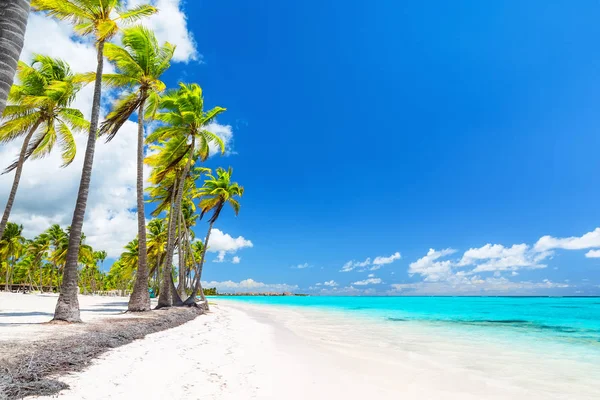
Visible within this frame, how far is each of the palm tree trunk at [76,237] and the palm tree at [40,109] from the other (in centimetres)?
427

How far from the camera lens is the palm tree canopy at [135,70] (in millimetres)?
15164

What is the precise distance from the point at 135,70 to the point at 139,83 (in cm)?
66

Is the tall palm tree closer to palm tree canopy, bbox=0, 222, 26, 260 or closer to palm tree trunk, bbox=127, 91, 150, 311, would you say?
palm tree trunk, bbox=127, 91, 150, 311

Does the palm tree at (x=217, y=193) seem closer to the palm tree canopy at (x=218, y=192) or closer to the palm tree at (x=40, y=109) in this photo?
the palm tree canopy at (x=218, y=192)

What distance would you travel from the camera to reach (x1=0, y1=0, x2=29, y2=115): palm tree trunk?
10.1ft

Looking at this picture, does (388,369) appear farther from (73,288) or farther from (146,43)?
(146,43)

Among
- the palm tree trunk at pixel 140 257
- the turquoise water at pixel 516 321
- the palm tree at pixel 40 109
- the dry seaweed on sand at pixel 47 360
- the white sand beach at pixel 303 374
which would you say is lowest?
the turquoise water at pixel 516 321

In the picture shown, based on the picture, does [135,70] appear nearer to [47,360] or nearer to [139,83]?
[139,83]

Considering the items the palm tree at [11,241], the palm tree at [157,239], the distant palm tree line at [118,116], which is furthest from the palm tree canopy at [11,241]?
the distant palm tree line at [118,116]

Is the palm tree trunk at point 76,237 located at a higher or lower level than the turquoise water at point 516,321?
higher

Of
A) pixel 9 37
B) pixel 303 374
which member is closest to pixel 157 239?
pixel 303 374

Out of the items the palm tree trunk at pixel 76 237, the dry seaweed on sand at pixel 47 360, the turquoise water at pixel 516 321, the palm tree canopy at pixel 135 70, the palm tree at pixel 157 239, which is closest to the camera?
the dry seaweed on sand at pixel 47 360

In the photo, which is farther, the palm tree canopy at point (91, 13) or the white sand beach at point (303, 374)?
the palm tree canopy at point (91, 13)

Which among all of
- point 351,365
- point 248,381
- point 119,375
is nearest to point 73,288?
point 119,375
